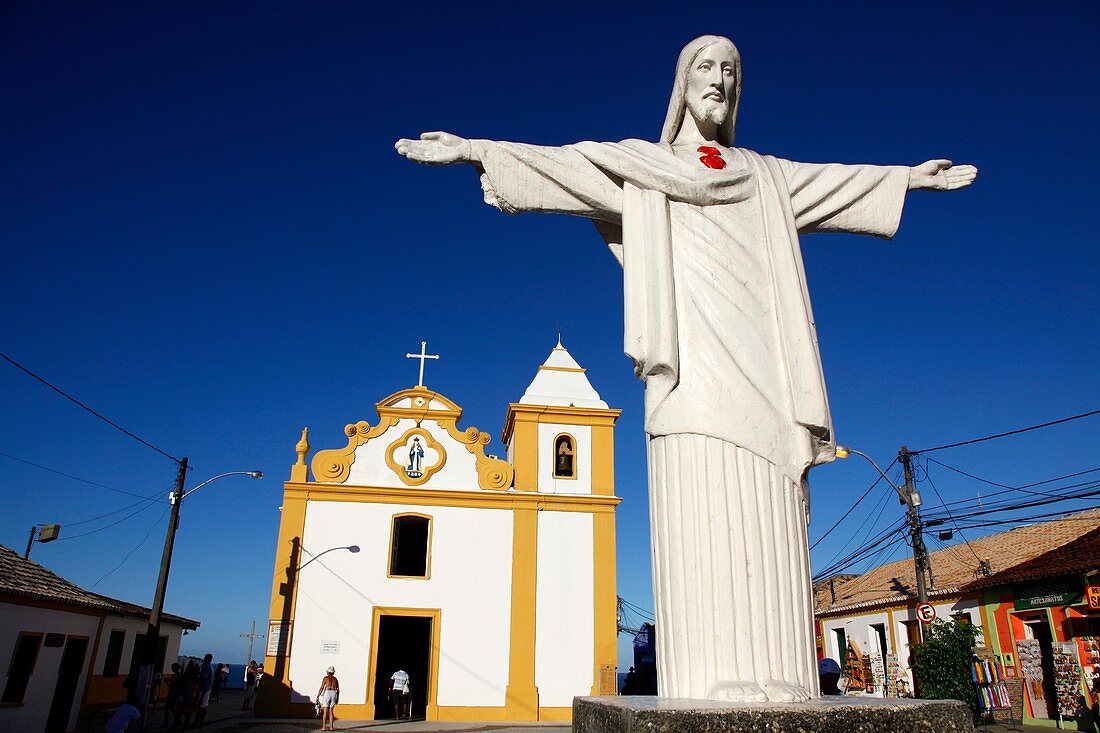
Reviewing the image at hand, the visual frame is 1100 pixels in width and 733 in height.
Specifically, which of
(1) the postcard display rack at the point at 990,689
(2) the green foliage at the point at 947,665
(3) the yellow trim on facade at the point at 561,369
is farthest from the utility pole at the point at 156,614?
(1) the postcard display rack at the point at 990,689

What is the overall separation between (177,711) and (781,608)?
1410 cm

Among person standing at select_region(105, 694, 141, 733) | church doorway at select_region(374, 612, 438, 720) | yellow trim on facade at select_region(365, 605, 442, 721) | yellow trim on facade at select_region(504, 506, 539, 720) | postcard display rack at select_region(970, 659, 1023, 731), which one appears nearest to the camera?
person standing at select_region(105, 694, 141, 733)

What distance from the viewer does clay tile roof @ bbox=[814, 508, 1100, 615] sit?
13367 mm

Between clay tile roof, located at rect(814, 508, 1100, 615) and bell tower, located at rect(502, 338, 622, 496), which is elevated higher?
bell tower, located at rect(502, 338, 622, 496)

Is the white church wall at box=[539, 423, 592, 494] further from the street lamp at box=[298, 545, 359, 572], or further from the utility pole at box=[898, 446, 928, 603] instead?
the utility pole at box=[898, 446, 928, 603]

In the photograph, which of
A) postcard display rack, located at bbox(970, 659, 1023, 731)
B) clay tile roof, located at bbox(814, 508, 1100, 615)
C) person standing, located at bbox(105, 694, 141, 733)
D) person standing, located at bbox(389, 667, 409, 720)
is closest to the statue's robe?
person standing, located at bbox(105, 694, 141, 733)

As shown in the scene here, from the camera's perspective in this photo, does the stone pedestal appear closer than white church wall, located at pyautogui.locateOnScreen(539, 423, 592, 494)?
Yes

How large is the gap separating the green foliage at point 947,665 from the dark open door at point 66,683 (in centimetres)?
1362

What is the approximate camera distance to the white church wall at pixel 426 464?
55.9 feet

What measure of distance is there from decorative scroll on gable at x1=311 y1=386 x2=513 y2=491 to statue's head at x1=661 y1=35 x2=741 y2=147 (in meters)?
14.9

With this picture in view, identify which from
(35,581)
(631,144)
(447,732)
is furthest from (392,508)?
(631,144)

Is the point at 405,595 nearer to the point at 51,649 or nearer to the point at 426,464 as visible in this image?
the point at 426,464

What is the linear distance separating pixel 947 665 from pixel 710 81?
1177 cm

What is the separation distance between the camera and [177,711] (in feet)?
43.0
